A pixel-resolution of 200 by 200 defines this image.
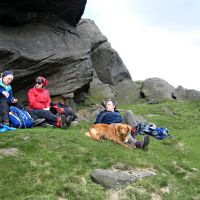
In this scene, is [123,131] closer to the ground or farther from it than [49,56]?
closer to the ground

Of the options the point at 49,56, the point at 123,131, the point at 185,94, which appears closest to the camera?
the point at 123,131

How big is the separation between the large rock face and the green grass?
8.63 meters

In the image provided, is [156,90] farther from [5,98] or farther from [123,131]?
[123,131]

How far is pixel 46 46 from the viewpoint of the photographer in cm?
2595

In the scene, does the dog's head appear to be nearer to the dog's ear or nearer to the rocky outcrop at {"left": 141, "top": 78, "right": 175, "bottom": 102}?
the dog's ear

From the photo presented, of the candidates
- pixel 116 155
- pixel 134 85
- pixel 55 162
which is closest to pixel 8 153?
pixel 55 162

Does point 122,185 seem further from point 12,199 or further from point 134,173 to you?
point 12,199

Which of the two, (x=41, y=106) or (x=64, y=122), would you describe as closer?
(x=64, y=122)

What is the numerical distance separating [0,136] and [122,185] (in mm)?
5521

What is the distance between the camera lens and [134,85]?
4562 cm

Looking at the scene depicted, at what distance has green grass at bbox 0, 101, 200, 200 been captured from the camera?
1114cm

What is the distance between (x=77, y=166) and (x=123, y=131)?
384 cm

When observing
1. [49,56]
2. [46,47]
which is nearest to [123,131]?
[49,56]

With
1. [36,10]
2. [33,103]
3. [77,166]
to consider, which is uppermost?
[36,10]
